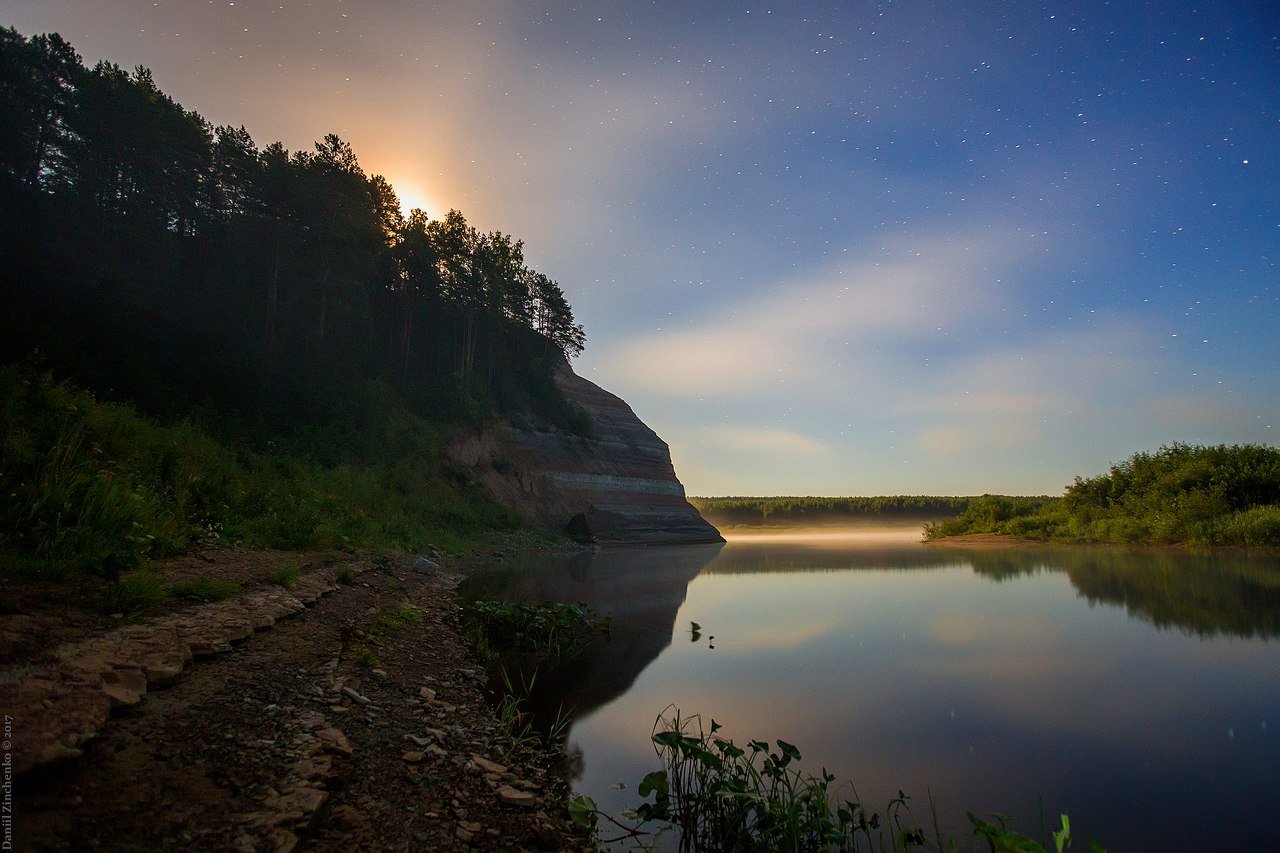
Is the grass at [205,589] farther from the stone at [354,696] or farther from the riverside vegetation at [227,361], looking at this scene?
the stone at [354,696]

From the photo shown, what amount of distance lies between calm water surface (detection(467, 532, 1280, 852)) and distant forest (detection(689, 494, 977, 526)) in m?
109

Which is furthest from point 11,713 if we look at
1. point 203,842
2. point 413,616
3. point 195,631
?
point 413,616

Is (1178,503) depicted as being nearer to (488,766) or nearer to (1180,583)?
(1180,583)

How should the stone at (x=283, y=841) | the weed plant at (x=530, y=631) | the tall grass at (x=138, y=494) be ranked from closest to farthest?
the stone at (x=283, y=841)
the tall grass at (x=138, y=494)
the weed plant at (x=530, y=631)

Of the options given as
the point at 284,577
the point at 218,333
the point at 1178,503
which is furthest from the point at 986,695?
the point at 1178,503

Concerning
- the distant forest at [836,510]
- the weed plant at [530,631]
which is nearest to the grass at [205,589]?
the weed plant at [530,631]

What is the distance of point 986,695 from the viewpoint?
7.38 m

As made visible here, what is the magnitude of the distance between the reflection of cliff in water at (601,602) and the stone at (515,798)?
2.12 m

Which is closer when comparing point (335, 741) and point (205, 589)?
point (335, 741)

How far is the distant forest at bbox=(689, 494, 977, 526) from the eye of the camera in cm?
12112

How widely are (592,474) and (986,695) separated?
1568 inches

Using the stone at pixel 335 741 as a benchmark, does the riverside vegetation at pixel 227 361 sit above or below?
above

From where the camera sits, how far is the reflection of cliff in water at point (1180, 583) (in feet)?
38.1

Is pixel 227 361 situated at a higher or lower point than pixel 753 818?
higher
